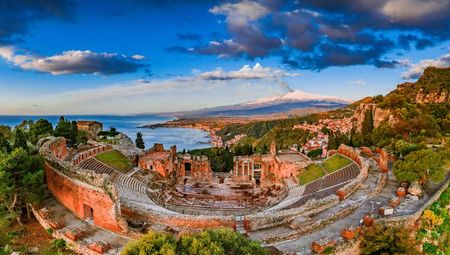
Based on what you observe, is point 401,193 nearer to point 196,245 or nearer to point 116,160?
point 196,245

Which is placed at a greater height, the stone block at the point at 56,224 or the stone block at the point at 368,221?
the stone block at the point at 368,221

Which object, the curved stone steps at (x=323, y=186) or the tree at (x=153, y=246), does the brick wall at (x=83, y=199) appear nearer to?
the tree at (x=153, y=246)

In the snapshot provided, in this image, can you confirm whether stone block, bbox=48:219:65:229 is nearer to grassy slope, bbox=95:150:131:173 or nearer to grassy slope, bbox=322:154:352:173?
grassy slope, bbox=95:150:131:173

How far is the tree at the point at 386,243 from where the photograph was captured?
48.4 feet

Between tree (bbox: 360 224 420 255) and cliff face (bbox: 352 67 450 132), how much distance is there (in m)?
42.8

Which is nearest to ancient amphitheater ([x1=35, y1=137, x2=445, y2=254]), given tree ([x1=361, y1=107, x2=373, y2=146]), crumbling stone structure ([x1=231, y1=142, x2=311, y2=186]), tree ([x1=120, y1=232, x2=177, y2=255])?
tree ([x1=120, y1=232, x2=177, y2=255])

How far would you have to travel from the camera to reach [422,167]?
23172mm

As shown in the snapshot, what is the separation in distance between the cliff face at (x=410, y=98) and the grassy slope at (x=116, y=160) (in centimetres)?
4128

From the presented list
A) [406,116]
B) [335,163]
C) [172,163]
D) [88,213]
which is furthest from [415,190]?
[406,116]

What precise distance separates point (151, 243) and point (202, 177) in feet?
103

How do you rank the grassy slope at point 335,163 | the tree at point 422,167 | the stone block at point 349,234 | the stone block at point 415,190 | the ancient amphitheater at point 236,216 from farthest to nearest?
the grassy slope at point 335,163, the tree at point 422,167, the stone block at point 415,190, the ancient amphitheater at point 236,216, the stone block at point 349,234

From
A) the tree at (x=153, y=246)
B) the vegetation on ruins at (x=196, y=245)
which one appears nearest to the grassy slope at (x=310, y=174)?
the vegetation on ruins at (x=196, y=245)

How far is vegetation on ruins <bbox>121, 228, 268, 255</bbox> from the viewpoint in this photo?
37.0 ft

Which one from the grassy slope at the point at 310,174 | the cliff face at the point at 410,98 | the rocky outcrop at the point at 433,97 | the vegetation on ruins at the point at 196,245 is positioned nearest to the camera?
the vegetation on ruins at the point at 196,245
